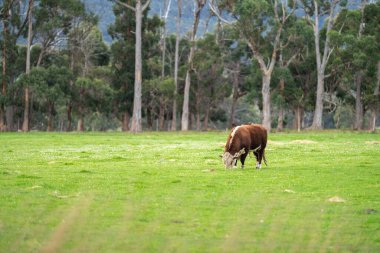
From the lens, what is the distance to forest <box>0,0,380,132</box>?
70.9 meters

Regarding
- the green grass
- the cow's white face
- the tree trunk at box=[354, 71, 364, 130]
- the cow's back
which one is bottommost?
the green grass

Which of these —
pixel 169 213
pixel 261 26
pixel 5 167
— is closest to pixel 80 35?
pixel 261 26

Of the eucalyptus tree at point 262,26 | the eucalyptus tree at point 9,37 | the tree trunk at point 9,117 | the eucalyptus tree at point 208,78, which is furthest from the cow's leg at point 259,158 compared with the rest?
the eucalyptus tree at point 208,78

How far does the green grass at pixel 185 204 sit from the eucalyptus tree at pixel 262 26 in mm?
38925

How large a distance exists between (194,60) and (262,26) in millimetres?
12373

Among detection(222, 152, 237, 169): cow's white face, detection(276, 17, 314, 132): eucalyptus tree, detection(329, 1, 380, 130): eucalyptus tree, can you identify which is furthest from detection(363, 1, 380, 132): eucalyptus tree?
detection(222, 152, 237, 169): cow's white face

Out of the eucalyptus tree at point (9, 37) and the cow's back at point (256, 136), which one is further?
the eucalyptus tree at point (9, 37)

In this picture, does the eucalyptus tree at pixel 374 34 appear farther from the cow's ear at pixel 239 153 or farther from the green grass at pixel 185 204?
the cow's ear at pixel 239 153

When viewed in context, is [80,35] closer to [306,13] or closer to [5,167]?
[306,13]

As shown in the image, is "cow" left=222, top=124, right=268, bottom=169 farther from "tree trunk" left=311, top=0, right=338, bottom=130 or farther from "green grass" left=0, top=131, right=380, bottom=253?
"tree trunk" left=311, top=0, right=338, bottom=130

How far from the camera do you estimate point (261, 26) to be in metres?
70.5

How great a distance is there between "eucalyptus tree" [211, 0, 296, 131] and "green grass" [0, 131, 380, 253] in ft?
128

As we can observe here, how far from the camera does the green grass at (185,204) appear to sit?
970cm

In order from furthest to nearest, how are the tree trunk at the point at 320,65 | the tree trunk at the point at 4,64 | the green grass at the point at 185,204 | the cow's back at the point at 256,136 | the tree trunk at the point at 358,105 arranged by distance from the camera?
the tree trunk at the point at 358,105, the tree trunk at the point at 320,65, the tree trunk at the point at 4,64, the cow's back at the point at 256,136, the green grass at the point at 185,204
